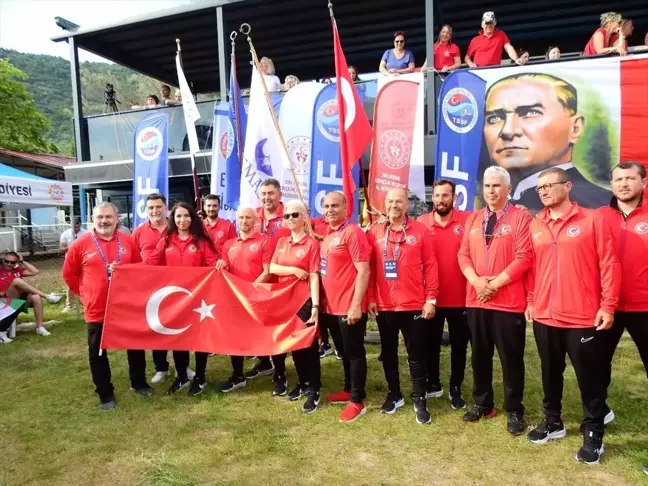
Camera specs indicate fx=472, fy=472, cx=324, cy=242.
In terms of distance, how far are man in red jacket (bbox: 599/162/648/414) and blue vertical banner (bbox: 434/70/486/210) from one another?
7.35ft

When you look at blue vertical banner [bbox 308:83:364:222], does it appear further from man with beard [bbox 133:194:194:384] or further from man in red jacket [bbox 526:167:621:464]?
man in red jacket [bbox 526:167:621:464]

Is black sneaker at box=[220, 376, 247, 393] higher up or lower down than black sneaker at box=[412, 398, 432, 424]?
lower down

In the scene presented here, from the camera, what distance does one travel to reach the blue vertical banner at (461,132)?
5.36 meters

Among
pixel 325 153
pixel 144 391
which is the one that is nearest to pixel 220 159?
pixel 325 153

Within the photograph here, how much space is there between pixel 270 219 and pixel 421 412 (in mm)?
2240

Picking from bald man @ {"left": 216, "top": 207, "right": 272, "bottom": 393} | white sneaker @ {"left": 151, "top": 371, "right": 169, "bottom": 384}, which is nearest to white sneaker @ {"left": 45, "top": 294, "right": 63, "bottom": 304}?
white sneaker @ {"left": 151, "top": 371, "right": 169, "bottom": 384}

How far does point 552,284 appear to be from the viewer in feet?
10.1

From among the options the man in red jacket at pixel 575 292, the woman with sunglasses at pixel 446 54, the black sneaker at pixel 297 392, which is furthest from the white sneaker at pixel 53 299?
the man in red jacket at pixel 575 292

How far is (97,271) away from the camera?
414cm

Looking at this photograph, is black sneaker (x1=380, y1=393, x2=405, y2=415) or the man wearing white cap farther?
the man wearing white cap

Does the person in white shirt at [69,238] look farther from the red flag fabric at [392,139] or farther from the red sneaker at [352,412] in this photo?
the red sneaker at [352,412]

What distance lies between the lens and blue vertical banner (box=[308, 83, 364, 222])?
235 inches

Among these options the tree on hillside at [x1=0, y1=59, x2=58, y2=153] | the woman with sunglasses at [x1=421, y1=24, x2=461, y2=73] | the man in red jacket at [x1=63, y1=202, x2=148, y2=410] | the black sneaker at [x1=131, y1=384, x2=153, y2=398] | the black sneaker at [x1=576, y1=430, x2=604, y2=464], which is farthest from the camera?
the tree on hillside at [x1=0, y1=59, x2=58, y2=153]

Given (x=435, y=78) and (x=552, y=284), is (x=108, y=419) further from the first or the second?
(x=435, y=78)
